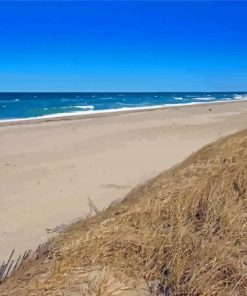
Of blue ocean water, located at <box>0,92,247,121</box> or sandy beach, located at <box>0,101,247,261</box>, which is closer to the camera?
sandy beach, located at <box>0,101,247,261</box>

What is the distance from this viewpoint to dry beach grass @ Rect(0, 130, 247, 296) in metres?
2.71

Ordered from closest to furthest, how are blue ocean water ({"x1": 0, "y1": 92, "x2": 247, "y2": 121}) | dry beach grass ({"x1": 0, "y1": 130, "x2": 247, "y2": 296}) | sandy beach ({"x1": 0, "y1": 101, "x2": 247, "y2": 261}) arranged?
1. dry beach grass ({"x1": 0, "y1": 130, "x2": 247, "y2": 296})
2. sandy beach ({"x1": 0, "y1": 101, "x2": 247, "y2": 261})
3. blue ocean water ({"x1": 0, "y1": 92, "x2": 247, "y2": 121})

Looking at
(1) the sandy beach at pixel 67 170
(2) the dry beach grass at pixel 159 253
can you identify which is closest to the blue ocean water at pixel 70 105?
(1) the sandy beach at pixel 67 170

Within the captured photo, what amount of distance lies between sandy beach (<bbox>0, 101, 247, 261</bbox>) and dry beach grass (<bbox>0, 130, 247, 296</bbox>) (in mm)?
1889

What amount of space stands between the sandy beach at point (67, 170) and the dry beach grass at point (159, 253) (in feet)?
6.20

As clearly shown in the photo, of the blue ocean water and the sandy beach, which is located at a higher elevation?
the sandy beach

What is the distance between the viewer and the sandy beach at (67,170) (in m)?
6.05

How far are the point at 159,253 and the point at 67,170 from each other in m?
6.61

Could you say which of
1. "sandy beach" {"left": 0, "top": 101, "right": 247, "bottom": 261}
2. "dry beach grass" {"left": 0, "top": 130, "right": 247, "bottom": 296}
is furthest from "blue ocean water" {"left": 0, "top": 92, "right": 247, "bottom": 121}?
"dry beach grass" {"left": 0, "top": 130, "right": 247, "bottom": 296}

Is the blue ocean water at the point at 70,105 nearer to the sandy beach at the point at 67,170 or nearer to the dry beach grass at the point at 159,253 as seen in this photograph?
the sandy beach at the point at 67,170

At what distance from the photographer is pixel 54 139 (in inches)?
607

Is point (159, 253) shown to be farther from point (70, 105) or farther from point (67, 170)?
point (70, 105)

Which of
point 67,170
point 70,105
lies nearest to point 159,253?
point 67,170

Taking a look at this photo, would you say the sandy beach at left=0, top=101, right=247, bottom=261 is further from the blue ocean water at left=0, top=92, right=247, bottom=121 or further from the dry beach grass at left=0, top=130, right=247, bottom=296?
the blue ocean water at left=0, top=92, right=247, bottom=121
